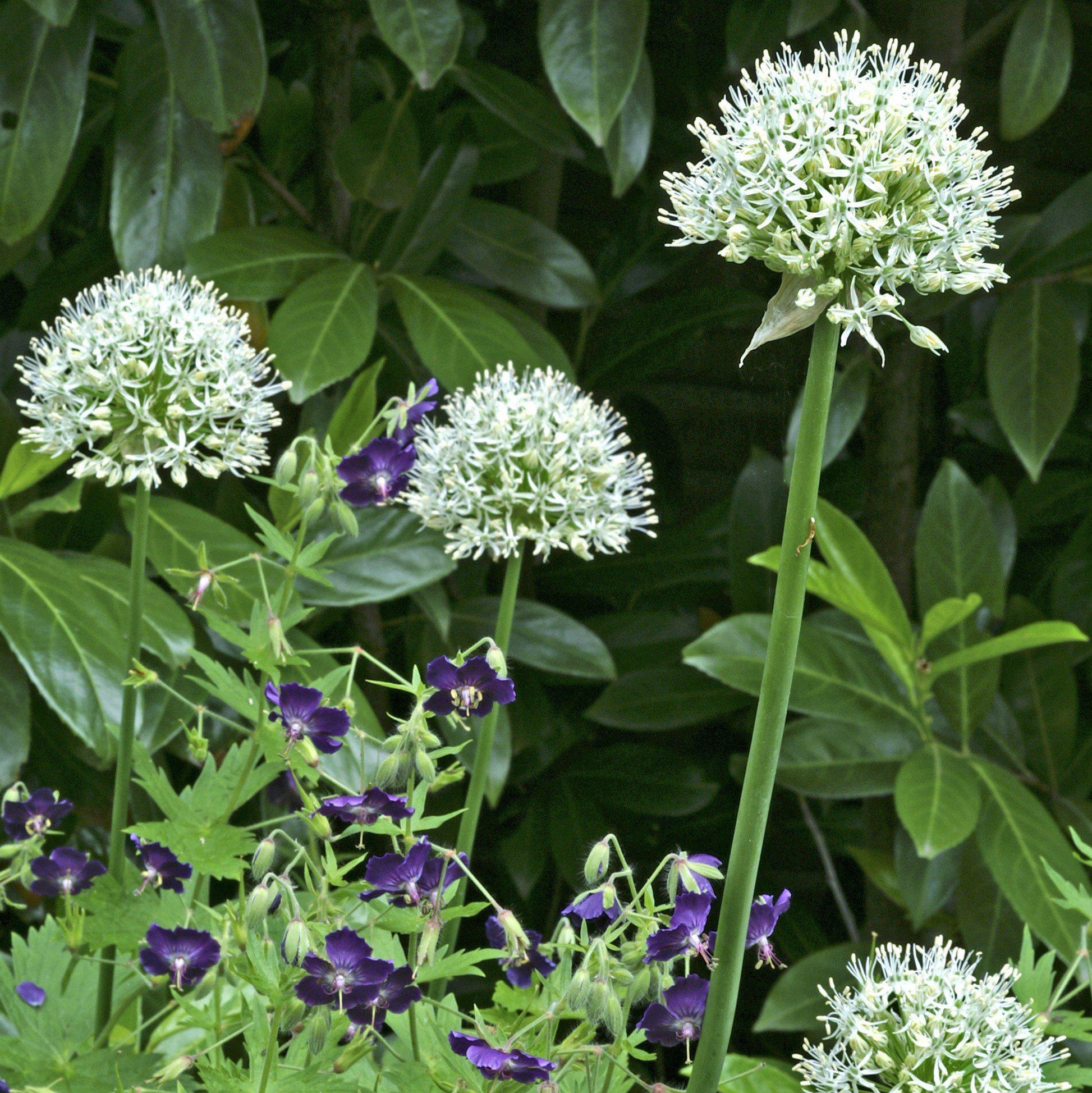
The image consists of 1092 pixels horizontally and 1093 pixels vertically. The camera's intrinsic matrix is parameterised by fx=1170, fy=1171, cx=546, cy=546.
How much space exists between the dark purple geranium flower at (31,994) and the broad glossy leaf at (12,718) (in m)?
0.30

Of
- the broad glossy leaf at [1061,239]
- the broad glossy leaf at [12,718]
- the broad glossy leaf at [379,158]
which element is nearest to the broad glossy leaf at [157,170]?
the broad glossy leaf at [379,158]

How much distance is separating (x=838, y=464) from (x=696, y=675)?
1.20ft

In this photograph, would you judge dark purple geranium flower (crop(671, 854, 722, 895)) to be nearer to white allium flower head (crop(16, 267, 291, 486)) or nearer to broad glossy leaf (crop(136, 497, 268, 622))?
white allium flower head (crop(16, 267, 291, 486))

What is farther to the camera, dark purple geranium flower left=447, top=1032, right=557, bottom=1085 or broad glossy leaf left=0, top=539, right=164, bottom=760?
broad glossy leaf left=0, top=539, right=164, bottom=760

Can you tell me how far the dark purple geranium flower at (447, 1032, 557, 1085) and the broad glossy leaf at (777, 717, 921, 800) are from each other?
2.46 feet

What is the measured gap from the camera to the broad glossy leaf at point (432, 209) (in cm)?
110

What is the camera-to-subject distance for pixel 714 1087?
0.37 metres

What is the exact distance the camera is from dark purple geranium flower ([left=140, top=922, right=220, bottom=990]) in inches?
17.0

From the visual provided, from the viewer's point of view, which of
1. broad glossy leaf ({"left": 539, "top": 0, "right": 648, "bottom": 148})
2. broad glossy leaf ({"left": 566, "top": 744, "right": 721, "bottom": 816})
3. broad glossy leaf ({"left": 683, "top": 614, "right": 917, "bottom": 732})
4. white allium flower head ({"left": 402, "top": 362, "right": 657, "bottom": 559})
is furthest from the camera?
broad glossy leaf ({"left": 566, "top": 744, "right": 721, "bottom": 816})

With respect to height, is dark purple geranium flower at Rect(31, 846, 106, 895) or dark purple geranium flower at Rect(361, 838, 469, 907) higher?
dark purple geranium flower at Rect(31, 846, 106, 895)

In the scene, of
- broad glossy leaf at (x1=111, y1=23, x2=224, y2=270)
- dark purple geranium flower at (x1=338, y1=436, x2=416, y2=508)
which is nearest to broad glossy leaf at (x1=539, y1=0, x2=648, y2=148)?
broad glossy leaf at (x1=111, y1=23, x2=224, y2=270)

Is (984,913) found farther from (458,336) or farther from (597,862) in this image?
(597,862)

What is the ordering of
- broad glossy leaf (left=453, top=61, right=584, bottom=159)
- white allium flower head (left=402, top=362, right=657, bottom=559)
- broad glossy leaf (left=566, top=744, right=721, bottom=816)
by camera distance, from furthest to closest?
broad glossy leaf (left=566, top=744, right=721, bottom=816) → broad glossy leaf (left=453, top=61, right=584, bottom=159) → white allium flower head (left=402, top=362, right=657, bottom=559)

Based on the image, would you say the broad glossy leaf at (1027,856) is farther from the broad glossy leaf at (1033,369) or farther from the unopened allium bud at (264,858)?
the unopened allium bud at (264,858)
